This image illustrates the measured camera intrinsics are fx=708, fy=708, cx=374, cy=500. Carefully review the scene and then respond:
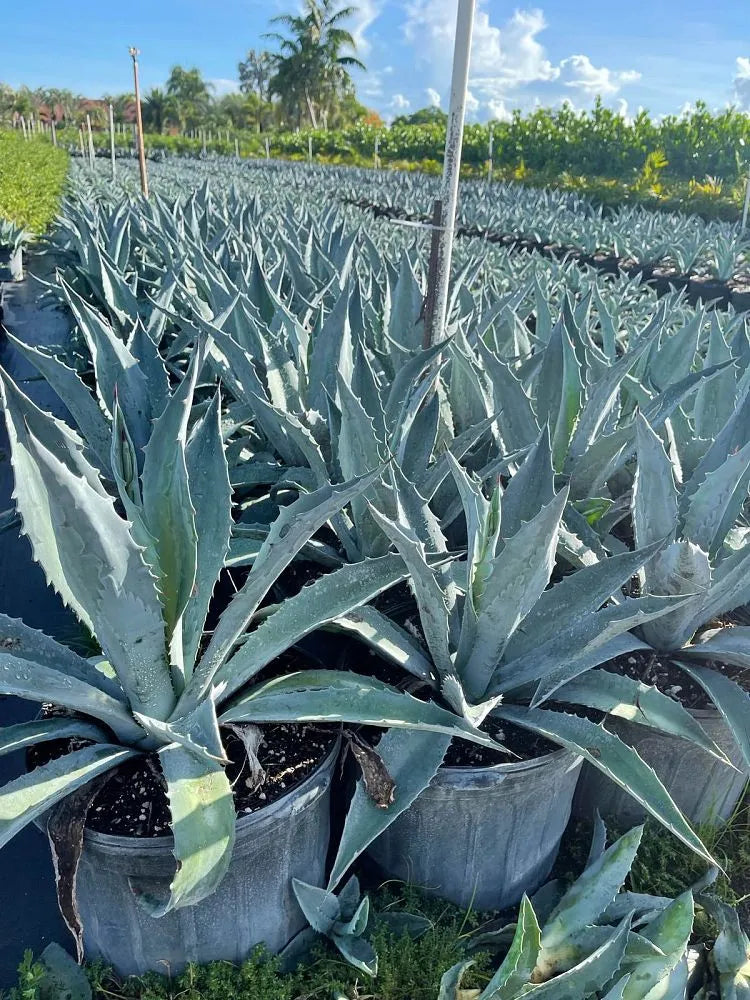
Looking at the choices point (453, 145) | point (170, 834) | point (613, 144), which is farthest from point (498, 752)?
point (613, 144)

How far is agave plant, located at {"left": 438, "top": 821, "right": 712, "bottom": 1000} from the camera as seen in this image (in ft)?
3.69

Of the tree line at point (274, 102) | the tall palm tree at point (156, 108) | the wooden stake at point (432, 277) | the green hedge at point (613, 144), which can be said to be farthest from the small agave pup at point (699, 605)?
the tall palm tree at point (156, 108)

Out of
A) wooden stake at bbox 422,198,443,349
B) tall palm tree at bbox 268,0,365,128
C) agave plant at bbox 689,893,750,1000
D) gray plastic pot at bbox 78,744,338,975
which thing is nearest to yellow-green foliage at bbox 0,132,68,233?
wooden stake at bbox 422,198,443,349

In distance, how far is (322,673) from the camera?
3.88 ft

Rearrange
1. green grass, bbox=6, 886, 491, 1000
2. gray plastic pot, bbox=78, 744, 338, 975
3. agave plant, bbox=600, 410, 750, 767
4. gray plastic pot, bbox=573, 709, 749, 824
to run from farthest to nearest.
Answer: gray plastic pot, bbox=573, 709, 749, 824 < agave plant, bbox=600, 410, 750, 767 < green grass, bbox=6, 886, 491, 1000 < gray plastic pot, bbox=78, 744, 338, 975

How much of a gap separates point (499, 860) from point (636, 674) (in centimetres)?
47

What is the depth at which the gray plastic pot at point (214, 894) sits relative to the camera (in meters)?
1.04

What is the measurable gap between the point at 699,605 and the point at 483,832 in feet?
1.91

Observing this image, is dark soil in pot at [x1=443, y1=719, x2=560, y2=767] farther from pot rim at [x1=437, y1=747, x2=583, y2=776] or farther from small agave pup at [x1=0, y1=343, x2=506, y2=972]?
small agave pup at [x1=0, y1=343, x2=506, y2=972]

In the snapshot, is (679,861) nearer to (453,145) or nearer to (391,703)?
(391,703)

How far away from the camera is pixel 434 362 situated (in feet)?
5.66

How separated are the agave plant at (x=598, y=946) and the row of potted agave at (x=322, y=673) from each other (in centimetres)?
13

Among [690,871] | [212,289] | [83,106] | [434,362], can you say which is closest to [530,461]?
[434,362]

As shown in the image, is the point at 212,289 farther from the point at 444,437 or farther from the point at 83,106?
the point at 83,106
